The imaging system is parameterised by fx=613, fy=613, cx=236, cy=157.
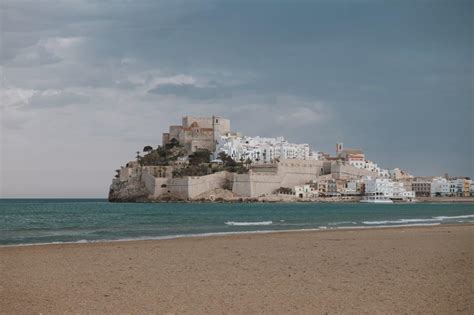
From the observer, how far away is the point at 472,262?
11.3m

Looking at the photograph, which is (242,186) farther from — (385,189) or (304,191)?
(385,189)

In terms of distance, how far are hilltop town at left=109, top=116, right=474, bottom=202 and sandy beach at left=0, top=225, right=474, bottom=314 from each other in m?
62.1

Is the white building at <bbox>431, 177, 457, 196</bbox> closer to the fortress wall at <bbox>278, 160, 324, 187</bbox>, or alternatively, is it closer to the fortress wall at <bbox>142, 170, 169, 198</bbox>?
the fortress wall at <bbox>278, 160, 324, 187</bbox>

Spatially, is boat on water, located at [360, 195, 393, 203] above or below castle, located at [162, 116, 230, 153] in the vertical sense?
below

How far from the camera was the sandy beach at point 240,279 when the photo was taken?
7535 mm

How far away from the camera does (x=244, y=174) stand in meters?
78.2

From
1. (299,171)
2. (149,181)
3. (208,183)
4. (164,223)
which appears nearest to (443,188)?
(299,171)

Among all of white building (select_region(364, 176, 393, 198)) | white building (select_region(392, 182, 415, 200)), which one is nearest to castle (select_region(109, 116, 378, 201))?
white building (select_region(364, 176, 393, 198))

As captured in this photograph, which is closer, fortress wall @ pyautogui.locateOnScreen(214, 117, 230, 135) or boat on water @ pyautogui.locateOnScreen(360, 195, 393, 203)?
boat on water @ pyautogui.locateOnScreen(360, 195, 393, 203)

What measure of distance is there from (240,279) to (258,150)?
85272 mm

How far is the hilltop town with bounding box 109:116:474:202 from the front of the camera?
78.2 m

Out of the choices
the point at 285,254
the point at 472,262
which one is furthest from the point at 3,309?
Answer: the point at 472,262

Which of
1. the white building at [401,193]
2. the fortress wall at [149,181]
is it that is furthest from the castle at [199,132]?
the white building at [401,193]

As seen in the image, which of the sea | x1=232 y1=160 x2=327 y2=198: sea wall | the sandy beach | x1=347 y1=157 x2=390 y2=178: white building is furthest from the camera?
x1=347 y1=157 x2=390 y2=178: white building
